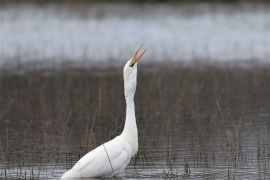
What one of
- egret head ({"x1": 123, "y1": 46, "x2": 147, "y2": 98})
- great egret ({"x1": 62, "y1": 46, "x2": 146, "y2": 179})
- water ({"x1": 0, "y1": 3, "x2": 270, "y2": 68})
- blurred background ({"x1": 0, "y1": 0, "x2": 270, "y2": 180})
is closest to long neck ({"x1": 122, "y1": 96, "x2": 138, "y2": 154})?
great egret ({"x1": 62, "y1": 46, "x2": 146, "y2": 179})

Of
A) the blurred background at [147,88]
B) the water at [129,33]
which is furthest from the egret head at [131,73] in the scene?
the water at [129,33]

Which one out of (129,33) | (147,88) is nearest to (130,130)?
(147,88)

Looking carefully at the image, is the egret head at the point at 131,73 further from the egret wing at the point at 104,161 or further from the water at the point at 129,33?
the water at the point at 129,33

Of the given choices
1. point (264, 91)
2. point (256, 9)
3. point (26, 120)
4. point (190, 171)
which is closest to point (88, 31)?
point (256, 9)

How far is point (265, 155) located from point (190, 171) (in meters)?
1.34

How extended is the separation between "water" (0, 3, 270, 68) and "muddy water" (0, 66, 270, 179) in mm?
2780

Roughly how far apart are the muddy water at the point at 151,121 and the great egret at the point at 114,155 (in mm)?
399

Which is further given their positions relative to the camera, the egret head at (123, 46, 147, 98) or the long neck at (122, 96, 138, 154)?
the long neck at (122, 96, 138, 154)

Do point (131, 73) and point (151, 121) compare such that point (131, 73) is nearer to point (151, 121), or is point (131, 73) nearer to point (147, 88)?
point (151, 121)

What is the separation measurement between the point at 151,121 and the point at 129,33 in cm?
1454

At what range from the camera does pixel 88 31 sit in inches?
1112

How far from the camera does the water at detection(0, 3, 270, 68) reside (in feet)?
73.1

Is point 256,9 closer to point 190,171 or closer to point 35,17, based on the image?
point 35,17

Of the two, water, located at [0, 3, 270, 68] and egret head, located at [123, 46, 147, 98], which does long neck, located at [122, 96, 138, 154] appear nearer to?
egret head, located at [123, 46, 147, 98]
